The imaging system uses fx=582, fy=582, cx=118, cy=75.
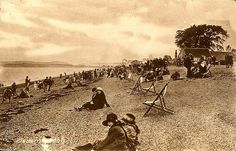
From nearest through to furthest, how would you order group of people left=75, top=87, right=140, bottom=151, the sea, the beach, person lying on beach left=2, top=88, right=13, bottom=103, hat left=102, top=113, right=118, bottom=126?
the beach, group of people left=75, top=87, right=140, bottom=151, hat left=102, top=113, right=118, bottom=126, the sea, person lying on beach left=2, top=88, right=13, bottom=103

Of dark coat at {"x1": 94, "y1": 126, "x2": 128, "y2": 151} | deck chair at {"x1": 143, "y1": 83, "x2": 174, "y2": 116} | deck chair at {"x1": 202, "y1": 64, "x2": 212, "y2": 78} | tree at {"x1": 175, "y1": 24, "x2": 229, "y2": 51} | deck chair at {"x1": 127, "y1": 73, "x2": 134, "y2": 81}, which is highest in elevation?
tree at {"x1": 175, "y1": 24, "x2": 229, "y2": 51}

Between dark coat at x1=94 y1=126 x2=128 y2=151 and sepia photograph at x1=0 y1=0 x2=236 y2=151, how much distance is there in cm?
1

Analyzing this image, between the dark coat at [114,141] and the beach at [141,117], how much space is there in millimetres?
74

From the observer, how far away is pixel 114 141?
6.15m

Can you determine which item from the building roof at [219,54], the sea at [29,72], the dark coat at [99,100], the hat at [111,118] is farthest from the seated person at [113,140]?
the building roof at [219,54]

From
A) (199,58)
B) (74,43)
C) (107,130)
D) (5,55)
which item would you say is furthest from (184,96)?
(5,55)

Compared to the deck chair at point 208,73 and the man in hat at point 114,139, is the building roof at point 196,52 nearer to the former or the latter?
the deck chair at point 208,73

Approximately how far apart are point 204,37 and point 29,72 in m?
1.96

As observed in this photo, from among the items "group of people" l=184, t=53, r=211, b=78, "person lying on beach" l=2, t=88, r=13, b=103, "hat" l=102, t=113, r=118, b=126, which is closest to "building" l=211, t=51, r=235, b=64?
"group of people" l=184, t=53, r=211, b=78

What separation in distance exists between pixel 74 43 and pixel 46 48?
334 mm

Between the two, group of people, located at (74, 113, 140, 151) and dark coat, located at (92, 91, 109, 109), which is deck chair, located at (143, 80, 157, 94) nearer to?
group of people, located at (74, 113, 140, 151)

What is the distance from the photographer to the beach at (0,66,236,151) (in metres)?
5.97

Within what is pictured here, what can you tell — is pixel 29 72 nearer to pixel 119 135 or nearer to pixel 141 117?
pixel 119 135

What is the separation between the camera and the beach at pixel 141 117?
5.97 meters
